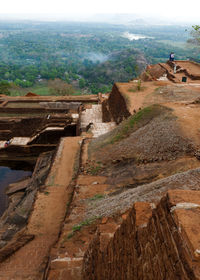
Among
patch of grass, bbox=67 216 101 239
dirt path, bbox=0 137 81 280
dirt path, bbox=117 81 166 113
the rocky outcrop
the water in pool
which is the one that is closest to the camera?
the rocky outcrop

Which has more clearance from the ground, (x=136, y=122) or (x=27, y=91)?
(x=136, y=122)

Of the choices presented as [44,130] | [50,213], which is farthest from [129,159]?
[44,130]

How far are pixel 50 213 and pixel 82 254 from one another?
2387mm

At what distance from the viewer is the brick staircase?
12648mm

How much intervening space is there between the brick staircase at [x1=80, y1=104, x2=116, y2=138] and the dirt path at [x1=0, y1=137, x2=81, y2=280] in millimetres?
2879

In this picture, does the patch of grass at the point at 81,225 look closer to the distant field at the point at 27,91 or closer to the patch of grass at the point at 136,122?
the patch of grass at the point at 136,122

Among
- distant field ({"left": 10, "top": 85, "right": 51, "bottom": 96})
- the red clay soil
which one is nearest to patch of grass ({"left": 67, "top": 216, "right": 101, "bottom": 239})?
the red clay soil

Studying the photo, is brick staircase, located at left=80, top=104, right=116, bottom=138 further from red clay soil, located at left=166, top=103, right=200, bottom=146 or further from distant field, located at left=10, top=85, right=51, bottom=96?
distant field, located at left=10, top=85, right=51, bottom=96

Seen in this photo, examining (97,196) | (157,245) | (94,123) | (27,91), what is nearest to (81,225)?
(97,196)

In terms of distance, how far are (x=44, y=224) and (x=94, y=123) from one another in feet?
25.6

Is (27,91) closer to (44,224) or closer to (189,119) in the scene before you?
(189,119)

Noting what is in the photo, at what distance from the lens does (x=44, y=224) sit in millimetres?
6699

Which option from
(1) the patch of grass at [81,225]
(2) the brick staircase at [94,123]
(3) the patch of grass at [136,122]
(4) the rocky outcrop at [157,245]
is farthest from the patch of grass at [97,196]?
(2) the brick staircase at [94,123]

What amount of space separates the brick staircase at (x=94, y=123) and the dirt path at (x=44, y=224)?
9.45 ft
